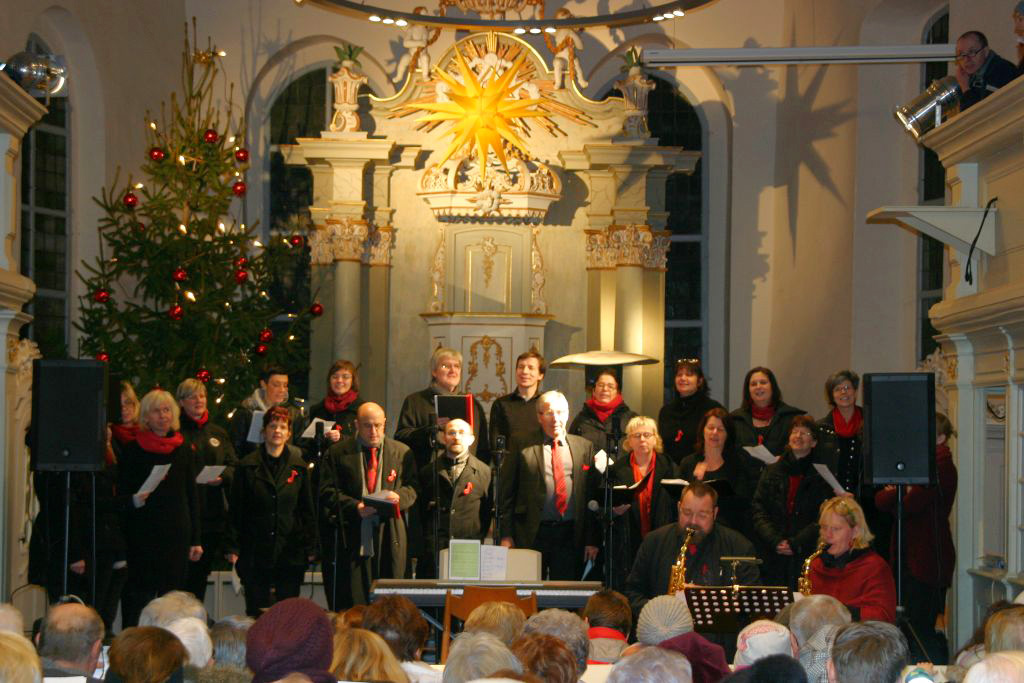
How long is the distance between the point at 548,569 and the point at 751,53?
323 centimetres

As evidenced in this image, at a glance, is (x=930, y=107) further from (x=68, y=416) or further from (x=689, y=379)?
(x=68, y=416)

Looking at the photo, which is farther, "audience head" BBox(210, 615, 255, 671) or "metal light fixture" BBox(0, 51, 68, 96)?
"metal light fixture" BBox(0, 51, 68, 96)

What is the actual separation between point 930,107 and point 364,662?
15.1 ft

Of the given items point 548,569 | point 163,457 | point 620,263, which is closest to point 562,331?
point 620,263

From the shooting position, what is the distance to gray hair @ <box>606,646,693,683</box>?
380 centimetres

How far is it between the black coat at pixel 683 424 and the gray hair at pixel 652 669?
5598 millimetres

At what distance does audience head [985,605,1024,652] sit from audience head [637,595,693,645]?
1.01m

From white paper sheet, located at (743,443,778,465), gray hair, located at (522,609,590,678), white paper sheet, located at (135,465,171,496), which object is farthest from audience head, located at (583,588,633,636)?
white paper sheet, located at (135,465,171,496)

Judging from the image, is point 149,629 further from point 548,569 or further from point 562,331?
point 562,331

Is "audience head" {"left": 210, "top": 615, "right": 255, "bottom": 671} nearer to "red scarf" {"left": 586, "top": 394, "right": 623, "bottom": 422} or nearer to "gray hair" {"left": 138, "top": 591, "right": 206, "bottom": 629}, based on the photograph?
"gray hair" {"left": 138, "top": 591, "right": 206, "bottom": 629}

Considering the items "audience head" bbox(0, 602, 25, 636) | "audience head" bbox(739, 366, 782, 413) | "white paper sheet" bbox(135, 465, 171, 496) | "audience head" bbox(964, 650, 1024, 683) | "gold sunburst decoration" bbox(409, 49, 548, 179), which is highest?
"gold sunburst decoration" bbox(409, 49, 548, 179)

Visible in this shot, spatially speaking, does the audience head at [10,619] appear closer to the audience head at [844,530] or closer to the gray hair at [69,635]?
the gray hair at [69,635]

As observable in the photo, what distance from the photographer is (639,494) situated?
27.8 ft

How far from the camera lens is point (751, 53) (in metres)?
7.59
